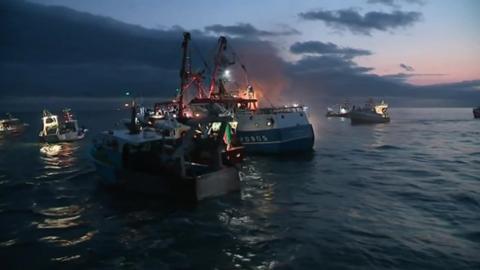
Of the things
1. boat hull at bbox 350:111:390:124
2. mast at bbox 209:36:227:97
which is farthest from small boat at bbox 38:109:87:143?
boat hull at bbox 350:111:390:124

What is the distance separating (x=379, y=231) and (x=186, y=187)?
12.4m

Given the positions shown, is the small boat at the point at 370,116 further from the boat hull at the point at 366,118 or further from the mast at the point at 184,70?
the mast at the point at 184,70

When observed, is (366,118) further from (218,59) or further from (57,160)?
(57,160)

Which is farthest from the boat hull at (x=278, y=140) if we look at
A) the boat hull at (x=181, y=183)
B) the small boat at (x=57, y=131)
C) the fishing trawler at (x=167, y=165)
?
the small boat at (x=57, y=131)

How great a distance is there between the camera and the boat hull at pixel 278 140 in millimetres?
48719

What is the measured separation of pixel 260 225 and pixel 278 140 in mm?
28256

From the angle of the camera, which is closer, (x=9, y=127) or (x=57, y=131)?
(x=57, y=131)

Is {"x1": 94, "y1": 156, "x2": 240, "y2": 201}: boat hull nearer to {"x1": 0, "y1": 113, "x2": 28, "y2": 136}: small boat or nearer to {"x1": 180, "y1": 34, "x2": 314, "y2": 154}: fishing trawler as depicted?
{"x1": 180, "y1": 34, "x2": 314, "y2": 154}: fishing trawler

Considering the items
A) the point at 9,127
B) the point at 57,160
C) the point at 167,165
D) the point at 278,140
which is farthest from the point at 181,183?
the point at 9,127

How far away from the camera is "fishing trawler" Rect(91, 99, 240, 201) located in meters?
24.3

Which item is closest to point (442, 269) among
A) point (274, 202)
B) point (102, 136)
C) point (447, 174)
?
point (274, 202)

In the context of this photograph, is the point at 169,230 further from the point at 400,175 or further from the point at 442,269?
the point at 400,175

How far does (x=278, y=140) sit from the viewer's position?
48562 millimetres

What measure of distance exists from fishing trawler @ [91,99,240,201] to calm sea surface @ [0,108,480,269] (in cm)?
99
